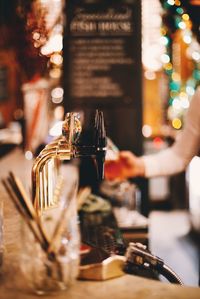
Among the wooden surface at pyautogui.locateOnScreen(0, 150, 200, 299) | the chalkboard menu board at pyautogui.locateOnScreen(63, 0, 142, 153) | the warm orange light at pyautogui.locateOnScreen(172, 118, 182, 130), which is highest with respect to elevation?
the chalkboard menu board at pyautogui.locateOnScreen(63, 0, 142, 153)

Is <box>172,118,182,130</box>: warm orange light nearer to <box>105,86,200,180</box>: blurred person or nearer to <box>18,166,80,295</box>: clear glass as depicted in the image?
<box>105,86,200,180</box>: blurred person

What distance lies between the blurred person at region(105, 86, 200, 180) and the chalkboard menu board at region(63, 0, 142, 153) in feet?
3.18

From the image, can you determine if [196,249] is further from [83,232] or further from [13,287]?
[13,287]

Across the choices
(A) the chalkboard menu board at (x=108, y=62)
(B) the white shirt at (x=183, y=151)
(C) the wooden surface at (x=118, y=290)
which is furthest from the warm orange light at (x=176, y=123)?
(C) the wooden surface at (x=118, y=290)

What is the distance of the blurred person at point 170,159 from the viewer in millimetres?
2738

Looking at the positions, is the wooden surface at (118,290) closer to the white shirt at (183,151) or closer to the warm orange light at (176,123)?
the white shirt at (183,151)

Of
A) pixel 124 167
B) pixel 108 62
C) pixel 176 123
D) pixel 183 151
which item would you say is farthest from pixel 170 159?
pixel 176 123

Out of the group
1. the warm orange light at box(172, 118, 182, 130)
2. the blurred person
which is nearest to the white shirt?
the blurred person

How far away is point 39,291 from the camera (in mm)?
1259

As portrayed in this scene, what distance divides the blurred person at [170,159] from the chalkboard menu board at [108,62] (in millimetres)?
968

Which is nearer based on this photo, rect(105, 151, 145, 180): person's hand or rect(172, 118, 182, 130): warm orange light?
rect(105, 151, 145, 180): person's hand

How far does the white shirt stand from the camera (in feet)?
8.93

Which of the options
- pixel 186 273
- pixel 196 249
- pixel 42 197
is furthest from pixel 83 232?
pixel 196 249

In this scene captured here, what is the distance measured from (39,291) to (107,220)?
1.46 meters
